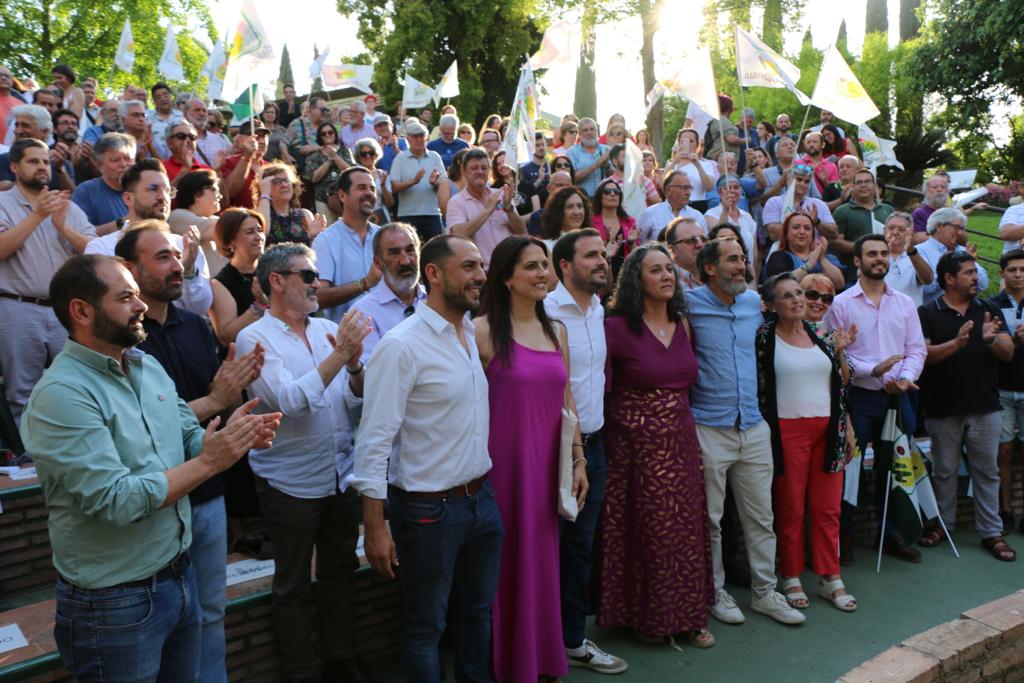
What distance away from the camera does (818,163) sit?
10.9m

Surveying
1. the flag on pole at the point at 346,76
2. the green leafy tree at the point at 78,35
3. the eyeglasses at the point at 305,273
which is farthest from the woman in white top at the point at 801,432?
the green leafy tree at the point at 78,35

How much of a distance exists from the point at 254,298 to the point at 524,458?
187 centimetres

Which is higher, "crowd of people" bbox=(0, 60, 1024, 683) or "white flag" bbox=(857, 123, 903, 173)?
"white flag" bbox=(857, 123, 903, 173)

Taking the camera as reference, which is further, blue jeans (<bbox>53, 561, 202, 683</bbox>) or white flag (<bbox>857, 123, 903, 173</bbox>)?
white flag (<bbox>857, 123, 903, 173</bbox>)

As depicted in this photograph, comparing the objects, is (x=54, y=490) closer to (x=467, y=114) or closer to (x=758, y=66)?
(x=758, y=66)

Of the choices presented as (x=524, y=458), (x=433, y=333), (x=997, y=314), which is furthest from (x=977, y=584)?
(x=433, y=333)

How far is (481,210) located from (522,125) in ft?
4.60

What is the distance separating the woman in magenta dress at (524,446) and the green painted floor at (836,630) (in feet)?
1.92

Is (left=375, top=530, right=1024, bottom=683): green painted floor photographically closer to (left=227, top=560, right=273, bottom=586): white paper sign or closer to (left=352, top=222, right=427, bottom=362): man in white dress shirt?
(left=227, top=560, right=273, bottom=586): white paper sign

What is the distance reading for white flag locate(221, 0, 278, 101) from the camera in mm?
8180

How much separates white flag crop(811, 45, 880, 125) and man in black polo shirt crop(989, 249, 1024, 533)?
3.02 metres

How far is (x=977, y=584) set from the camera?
5551 mm

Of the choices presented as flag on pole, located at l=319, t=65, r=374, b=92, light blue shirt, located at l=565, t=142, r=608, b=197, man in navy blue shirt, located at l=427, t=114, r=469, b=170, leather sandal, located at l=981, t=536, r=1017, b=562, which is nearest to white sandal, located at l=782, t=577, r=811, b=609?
leather sandal, located at l=981, t=536, r=1017, b=562

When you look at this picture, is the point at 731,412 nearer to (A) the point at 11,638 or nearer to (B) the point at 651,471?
(B) the point at 651,471
